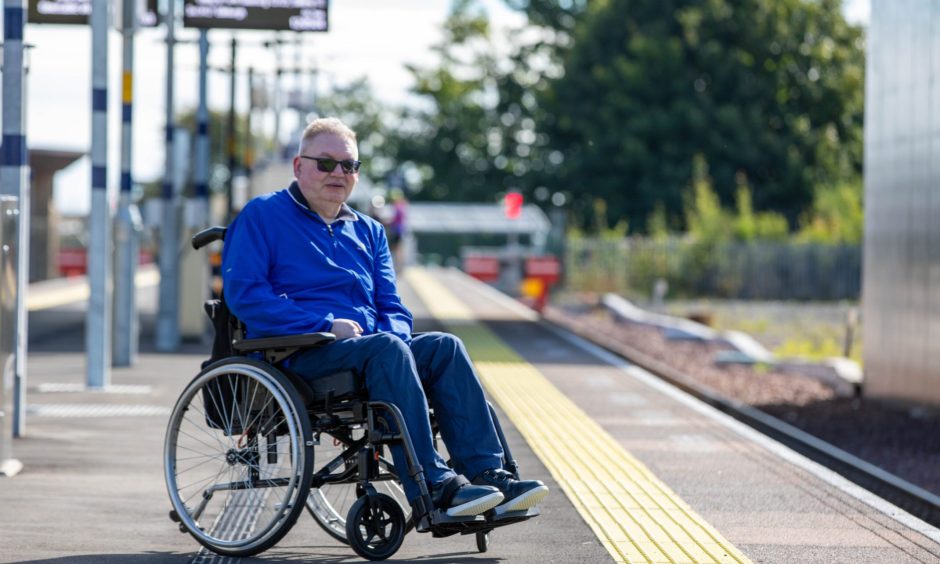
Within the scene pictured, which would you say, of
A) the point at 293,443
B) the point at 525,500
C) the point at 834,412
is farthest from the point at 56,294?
the point at 525,500

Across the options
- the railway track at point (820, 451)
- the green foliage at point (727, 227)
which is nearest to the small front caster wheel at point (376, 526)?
the railway track at point (820, 451)

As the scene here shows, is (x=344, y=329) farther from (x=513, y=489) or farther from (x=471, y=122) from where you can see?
(x=471, y=122)

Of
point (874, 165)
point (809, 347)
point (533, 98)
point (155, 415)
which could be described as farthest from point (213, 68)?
point (533, 98)

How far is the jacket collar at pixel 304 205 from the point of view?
6.71m

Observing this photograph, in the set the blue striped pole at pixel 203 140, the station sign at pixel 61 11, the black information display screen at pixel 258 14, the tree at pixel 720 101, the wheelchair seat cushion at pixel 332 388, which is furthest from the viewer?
the tree at pixel 720 101

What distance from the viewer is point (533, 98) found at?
7144 cm

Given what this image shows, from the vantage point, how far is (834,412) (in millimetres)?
14695

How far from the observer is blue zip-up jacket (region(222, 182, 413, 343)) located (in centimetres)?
646

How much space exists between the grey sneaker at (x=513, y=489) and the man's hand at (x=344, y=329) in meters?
0.68

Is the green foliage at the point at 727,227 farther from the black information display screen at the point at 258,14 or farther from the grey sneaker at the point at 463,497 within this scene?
the grey sneaker at the point at 463,497

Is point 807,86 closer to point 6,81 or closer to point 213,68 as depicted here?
point 213,68

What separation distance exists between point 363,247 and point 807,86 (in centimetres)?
5241

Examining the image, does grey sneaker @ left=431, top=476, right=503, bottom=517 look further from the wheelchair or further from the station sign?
the station sign

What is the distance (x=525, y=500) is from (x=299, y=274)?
118 centimetres
